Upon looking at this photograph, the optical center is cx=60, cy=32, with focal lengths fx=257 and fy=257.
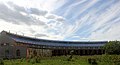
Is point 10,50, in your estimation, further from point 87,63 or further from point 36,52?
point 87,63

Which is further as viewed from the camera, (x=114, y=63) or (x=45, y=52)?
(x=45, y=52)

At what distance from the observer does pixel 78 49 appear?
381 feet

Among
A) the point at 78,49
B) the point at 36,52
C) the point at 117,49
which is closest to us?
the point at 117,49

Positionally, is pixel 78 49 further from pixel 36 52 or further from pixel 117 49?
pixel 117 49

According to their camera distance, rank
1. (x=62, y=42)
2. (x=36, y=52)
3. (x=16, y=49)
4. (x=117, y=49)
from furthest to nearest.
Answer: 1. (x=62, y=42)
2. (x=36, y=52)
3. (x=16, y=49)
4. (x=117, y=49)

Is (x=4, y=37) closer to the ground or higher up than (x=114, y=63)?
higher up

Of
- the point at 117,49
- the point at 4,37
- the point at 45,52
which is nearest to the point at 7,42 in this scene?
the point at 4,37

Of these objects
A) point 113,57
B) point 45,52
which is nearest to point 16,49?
point 45,52

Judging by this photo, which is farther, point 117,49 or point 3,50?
point 3,50

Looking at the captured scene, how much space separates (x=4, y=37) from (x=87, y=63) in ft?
160

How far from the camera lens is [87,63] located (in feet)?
132

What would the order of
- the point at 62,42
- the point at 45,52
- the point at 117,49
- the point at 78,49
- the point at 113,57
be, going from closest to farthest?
1. the point at 113,57
2. the point at 117,49
3. the point at 45,52
4. the point at 78,49
5. the point at 62,42

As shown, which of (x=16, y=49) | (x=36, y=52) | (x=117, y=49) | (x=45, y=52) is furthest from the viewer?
(x=45, y=52)

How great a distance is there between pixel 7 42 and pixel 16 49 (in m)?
5.52
